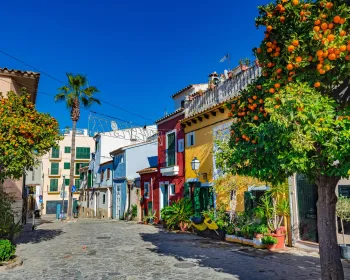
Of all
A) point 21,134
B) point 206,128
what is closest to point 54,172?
point 206,128

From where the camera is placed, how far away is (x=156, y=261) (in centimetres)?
1062

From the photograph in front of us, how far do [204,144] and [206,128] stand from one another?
93 centimetres

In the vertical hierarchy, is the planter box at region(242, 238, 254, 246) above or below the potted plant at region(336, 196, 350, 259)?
below

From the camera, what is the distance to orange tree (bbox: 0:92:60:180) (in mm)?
11086

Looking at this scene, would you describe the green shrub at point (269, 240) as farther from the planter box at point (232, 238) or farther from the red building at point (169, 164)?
the red building at point (169, 164)

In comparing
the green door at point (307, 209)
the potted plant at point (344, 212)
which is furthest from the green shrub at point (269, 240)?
the potted plant at point (344, 212)

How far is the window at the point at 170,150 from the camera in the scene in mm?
21703

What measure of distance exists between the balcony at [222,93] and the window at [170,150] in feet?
7.41

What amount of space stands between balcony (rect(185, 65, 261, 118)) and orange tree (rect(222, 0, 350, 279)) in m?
7.42

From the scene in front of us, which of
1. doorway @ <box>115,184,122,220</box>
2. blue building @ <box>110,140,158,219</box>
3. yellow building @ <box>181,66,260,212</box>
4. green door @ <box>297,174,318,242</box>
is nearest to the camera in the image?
green door @ <box>297,174,318,242</box>

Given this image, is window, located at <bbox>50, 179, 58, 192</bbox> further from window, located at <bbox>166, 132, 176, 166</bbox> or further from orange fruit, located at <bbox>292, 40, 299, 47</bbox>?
orange fruit, located at <bbox>292, 40, 299, 47</bbox>

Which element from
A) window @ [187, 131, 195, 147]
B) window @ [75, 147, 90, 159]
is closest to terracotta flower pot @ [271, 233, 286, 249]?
window @ [187, 131, 195, 147]

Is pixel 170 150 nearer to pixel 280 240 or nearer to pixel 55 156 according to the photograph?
pixel 280 240

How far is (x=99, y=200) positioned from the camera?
123ft
